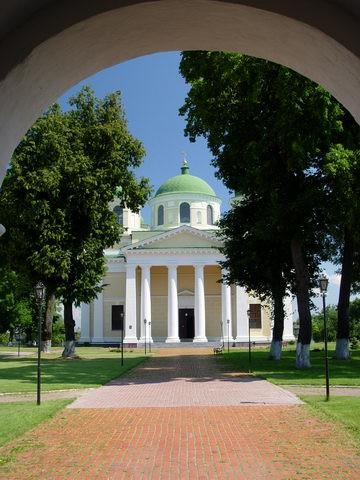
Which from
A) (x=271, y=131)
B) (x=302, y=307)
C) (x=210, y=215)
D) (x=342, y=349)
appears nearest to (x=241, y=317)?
(x=210, y=215)

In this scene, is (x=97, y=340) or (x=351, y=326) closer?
(x=97, y=340)

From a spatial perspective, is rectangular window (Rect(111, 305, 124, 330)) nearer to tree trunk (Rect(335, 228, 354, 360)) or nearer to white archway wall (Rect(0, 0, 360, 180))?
tree trunk (Rect(335, 228, 354, 360))

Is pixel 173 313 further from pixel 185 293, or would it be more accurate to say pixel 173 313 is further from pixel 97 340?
pixel 97 340

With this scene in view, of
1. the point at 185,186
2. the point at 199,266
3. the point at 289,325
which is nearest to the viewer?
the point at 199,266

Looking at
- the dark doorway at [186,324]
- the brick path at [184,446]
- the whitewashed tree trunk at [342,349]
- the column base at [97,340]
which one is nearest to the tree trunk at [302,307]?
the whitewashed tree trunk at [342,349]

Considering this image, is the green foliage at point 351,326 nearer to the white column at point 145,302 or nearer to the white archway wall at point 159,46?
the white column at point 145,302

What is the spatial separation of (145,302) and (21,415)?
4765cm

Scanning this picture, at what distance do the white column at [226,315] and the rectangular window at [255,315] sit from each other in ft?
8.73

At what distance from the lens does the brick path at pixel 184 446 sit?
7.72 m

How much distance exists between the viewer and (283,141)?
21.4 meters

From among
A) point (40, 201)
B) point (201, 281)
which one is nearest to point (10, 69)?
point (40, 201)

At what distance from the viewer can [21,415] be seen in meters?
12.7

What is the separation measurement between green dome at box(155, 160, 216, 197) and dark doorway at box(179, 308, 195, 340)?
14.3 meters

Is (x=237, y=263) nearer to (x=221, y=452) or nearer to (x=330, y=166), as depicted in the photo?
(x=330, y=166)
